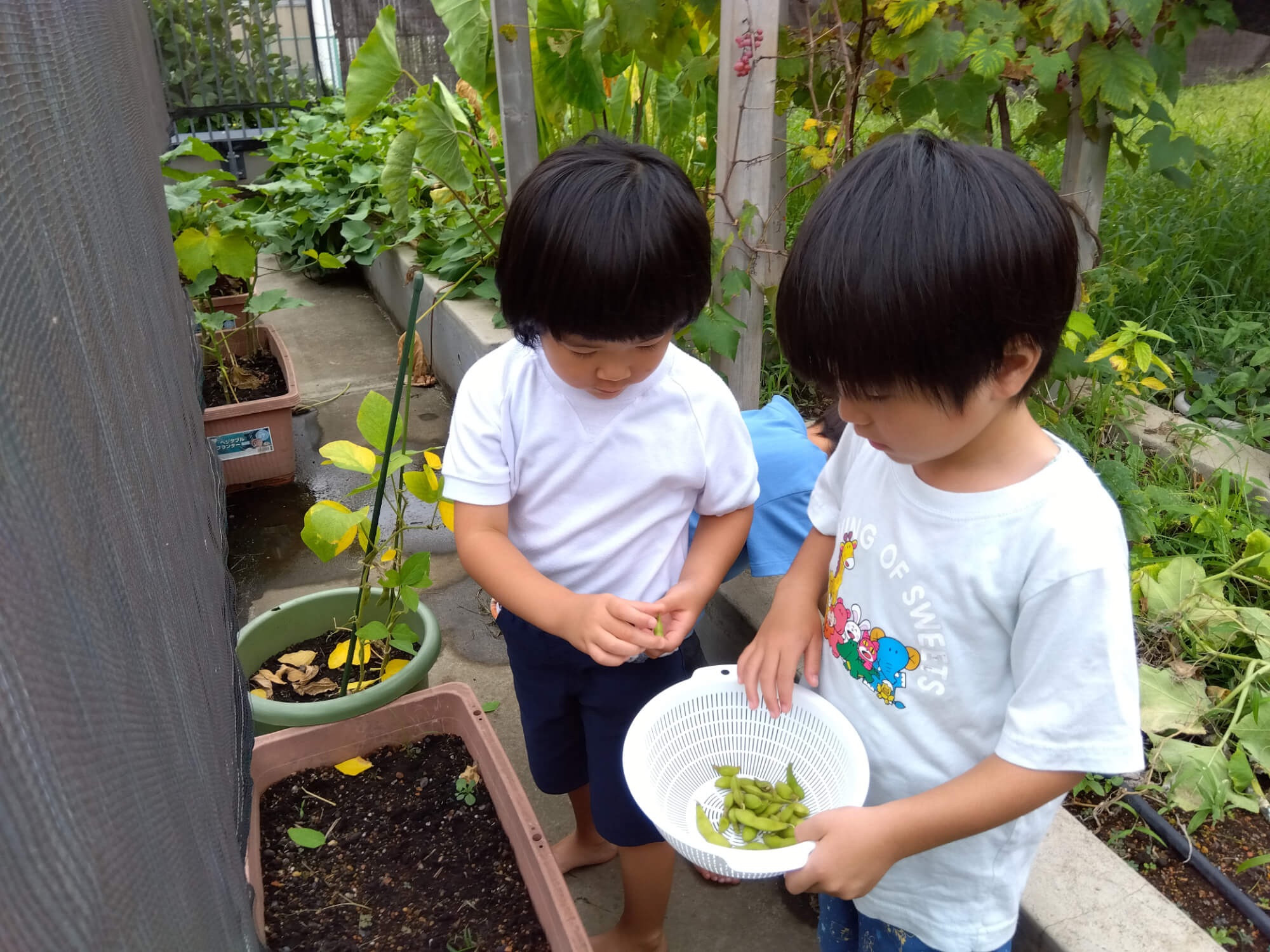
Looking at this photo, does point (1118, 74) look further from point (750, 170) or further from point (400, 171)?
point (400, 171)

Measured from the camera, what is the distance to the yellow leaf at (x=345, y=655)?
1.85 m

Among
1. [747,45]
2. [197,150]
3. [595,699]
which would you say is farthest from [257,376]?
[595,699]

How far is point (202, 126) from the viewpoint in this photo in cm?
762

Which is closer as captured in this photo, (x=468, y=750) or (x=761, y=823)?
(x=761, y=823)

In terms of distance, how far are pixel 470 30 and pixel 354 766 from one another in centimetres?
277

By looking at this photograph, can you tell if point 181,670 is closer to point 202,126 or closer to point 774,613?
point 774,613

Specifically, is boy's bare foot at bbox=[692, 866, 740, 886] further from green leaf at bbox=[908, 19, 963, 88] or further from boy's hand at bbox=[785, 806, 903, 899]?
green leaf at bbox=[908, 19, 963, 88]

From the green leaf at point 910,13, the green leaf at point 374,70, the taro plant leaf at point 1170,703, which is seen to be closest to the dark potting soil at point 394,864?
the taro plant leaf at point 1170,703

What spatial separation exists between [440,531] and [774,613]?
6.96 ft

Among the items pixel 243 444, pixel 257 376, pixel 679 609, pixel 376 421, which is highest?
pixel 376 421

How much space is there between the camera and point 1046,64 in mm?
1931

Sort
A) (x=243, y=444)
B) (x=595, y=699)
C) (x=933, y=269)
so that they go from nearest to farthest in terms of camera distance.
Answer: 1. (x=933, y=269)
2. (x=595, y=699)
3. (x=243, y=444)

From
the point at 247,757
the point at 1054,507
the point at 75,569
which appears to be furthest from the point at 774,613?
the point at 247,757

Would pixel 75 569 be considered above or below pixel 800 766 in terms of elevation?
above
